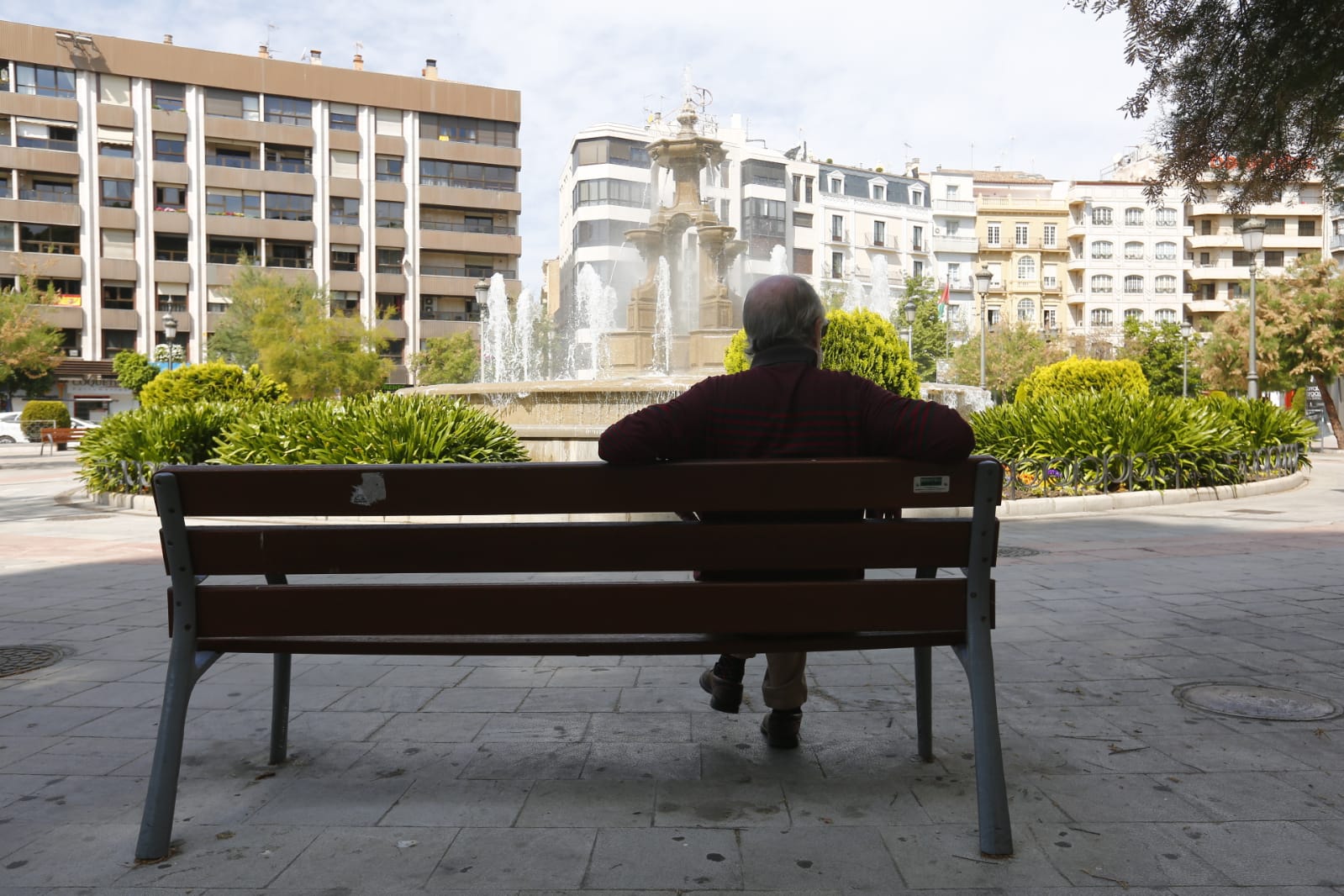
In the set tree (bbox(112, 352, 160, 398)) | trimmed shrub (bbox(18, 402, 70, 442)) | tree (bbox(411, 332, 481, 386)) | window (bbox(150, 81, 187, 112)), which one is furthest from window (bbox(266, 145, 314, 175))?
trimmed shrub (bbox(18, 402, 70, 442))

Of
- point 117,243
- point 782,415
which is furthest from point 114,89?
point 782,415

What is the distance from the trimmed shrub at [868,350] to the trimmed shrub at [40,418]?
1422 inches

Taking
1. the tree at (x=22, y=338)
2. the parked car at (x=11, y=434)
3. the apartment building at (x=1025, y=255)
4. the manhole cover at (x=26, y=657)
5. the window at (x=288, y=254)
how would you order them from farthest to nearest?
the apartment building at (x=1025, y=255), the window at (x=288, y=254), the parked car at (x=11, y=434), the tree at (x=22, y=338), the manhole cover at (x=26, y=657)

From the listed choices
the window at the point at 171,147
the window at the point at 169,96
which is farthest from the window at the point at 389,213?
the window at the point at 169,96

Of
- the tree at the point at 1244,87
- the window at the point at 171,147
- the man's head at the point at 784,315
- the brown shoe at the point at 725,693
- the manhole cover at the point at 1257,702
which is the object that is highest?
the window at the point at 171,147

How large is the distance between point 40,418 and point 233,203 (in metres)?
23.1

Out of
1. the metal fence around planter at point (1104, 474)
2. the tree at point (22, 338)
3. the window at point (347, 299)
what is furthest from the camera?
the window at point (347, 299)

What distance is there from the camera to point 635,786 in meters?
3.09

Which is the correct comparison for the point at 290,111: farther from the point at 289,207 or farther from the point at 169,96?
the point at 169,96

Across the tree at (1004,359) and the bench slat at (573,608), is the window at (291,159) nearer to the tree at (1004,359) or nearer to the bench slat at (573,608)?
the tree at (1004,359)

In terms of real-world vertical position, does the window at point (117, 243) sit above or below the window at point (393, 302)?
above

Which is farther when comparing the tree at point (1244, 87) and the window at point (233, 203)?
the window at point (233, 203)

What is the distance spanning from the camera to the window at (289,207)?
2387 inches

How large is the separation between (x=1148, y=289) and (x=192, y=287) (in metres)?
69.3
